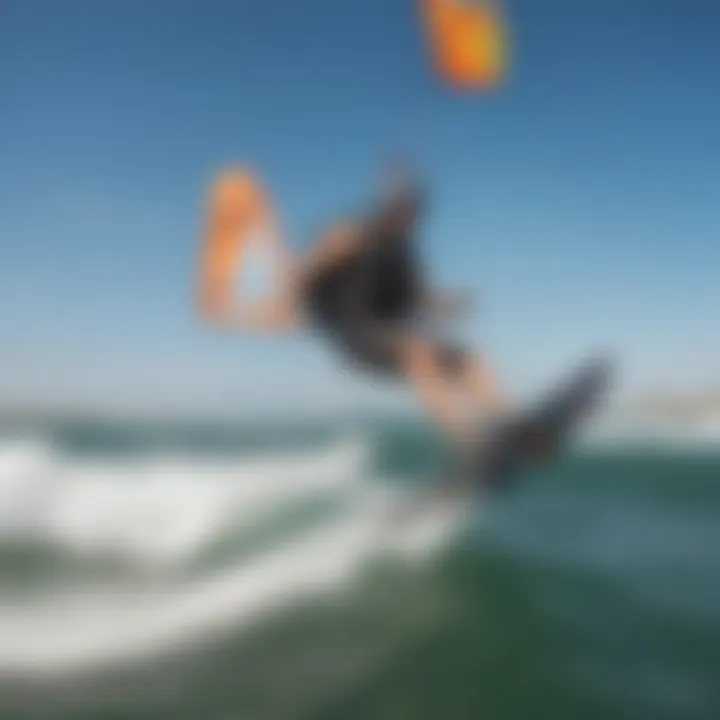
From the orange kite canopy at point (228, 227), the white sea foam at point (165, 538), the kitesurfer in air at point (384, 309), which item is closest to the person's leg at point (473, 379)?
the kitesurfer in air at point (384, 309)

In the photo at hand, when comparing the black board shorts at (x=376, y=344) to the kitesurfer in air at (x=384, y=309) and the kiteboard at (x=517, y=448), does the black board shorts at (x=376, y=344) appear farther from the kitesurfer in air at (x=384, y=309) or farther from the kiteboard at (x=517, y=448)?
the kiteboard at (x=517, y=448)

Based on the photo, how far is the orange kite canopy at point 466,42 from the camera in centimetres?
167

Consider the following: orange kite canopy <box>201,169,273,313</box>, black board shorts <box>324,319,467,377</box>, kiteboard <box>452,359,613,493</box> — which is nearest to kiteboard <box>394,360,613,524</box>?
kiteboard <box>452,359,613,493</box>

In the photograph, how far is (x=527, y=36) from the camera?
171 centimetres

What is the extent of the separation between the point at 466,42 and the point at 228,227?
425 millimetres

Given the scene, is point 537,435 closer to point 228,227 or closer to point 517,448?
point 517,448

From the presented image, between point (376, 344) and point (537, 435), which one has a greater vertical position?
point (376, 344)

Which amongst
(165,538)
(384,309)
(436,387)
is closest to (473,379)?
(436,387)

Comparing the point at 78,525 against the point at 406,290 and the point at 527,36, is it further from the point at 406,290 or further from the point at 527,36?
the point at 527,36

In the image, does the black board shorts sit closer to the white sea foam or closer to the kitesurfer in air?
the kitesurfer in air

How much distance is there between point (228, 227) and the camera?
1.67 metres

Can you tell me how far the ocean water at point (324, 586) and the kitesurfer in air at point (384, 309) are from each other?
0.08 m

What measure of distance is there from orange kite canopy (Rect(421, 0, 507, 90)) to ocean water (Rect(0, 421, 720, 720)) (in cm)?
52

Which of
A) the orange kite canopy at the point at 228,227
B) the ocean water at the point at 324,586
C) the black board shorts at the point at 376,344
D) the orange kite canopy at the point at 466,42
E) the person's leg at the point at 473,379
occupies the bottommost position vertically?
the ocean water at the point at 324,586
